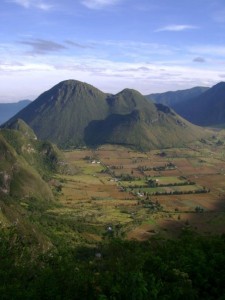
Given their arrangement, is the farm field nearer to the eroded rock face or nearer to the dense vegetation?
the eroded rock face

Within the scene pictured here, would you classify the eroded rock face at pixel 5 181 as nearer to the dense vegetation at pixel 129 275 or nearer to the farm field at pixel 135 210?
the farm field at pixel 135 210

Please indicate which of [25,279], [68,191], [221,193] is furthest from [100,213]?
[25,279]

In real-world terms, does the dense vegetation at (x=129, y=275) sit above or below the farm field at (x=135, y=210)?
above

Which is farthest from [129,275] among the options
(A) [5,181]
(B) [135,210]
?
(A) [5,181]

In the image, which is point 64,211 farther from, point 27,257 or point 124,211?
point 27,257

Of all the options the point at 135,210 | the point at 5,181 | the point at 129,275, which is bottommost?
the point at 135,210

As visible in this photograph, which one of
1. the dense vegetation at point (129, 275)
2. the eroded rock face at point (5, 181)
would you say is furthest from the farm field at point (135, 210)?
the dense vegetation at point (129, 275)

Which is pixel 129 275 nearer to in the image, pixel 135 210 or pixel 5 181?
pixel 135 210

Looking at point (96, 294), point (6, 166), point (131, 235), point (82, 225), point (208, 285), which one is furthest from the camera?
point (6, 166)

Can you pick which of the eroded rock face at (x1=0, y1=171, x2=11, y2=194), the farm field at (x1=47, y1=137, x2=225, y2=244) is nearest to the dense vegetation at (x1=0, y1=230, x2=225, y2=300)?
the farm field at (x1=47, y1=137, x2=225, y2=244)
